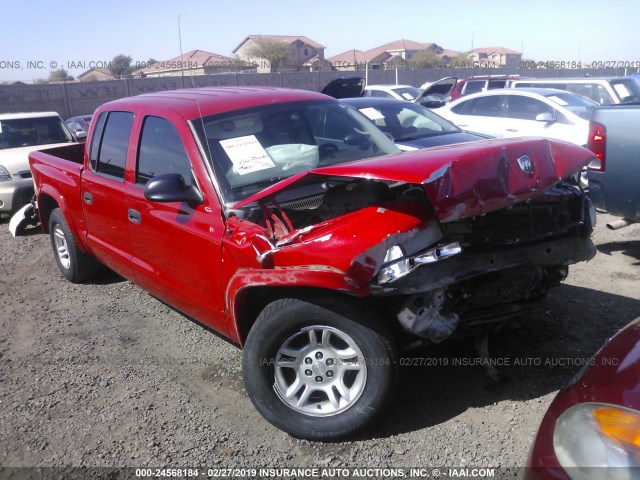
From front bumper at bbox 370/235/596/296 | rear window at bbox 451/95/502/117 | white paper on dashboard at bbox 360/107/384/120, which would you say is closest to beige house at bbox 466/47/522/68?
rear window at bbox 451/95/502/117

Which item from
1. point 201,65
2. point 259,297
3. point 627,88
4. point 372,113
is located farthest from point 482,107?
point 201,65

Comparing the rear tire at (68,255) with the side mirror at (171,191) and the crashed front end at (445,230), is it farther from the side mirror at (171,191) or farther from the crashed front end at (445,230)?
the crashed front end at (445,230)

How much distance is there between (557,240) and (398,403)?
1283 millimetres

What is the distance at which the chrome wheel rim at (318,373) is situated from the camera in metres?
3.05

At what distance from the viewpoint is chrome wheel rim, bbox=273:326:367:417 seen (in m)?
3.05

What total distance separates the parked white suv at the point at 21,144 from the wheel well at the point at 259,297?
265 inches

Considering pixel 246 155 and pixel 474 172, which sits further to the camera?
pixel 246 155

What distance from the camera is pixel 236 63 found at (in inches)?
1532

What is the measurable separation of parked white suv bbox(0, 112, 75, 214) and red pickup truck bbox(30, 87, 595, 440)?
5600 mm

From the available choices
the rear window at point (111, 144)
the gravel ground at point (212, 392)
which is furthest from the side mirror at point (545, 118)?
the rear window at point (111, 144)

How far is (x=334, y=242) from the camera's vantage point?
2883 millimetres

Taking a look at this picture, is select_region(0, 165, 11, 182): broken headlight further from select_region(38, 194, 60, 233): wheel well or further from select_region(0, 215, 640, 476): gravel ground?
select_region(0, 215, 640, 476): gravel ground

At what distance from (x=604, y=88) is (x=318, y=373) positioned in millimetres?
10644

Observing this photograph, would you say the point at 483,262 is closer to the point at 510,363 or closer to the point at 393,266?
the point at 393,266
